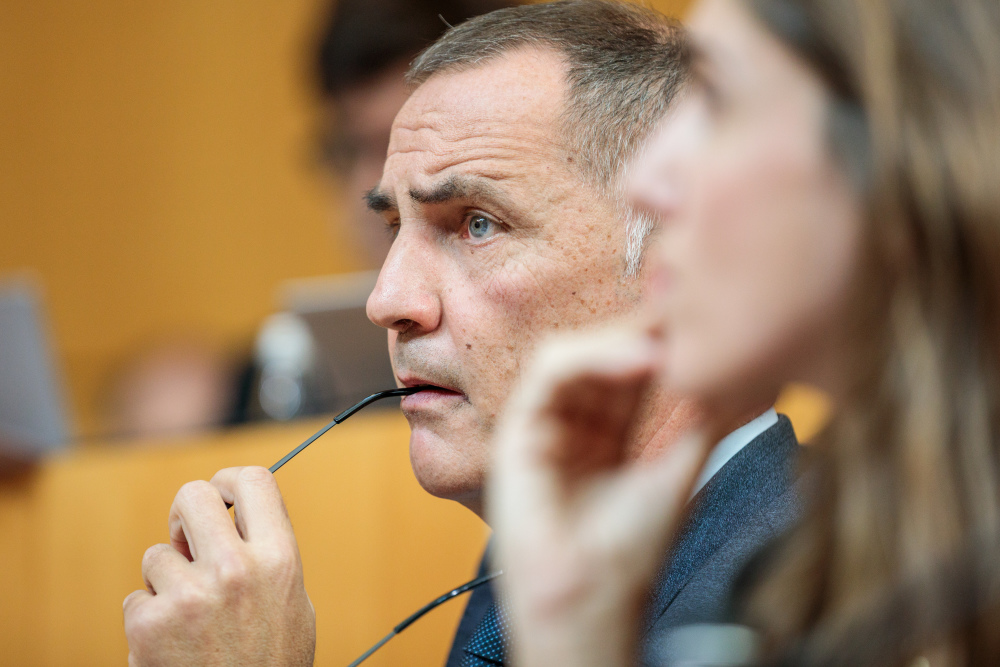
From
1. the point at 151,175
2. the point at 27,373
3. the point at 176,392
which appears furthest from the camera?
the point at 151,175

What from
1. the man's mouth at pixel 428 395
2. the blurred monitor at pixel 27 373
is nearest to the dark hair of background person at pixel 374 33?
the blurred monitor at pixel 27 373

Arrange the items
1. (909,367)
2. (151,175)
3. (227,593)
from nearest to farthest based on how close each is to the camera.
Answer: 1. (909,367)
2. (227,593)
3. (151,175)

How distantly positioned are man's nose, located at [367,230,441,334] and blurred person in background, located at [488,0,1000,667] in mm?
522

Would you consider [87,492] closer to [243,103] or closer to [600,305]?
[600,305]

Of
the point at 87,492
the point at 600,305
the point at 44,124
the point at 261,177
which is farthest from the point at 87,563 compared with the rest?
the point at 44,124

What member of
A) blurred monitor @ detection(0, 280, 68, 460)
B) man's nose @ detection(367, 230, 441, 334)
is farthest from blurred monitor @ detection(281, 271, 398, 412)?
man's nose @ detection(367, 230, 441, 334)

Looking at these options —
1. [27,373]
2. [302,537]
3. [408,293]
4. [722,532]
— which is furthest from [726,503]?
[27,373]

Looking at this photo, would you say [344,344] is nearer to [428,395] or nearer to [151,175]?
[428,395]

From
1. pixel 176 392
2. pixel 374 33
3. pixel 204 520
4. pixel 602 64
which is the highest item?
pixel 374 33

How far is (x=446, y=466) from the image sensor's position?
3.28 ft

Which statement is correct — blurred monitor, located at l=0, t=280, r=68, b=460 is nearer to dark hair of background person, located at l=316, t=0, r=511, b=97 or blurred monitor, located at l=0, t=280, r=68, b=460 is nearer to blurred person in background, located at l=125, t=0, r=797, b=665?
dark hair of background person, located at l=316, t=0, r=511, b=97

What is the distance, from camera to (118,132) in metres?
3.89

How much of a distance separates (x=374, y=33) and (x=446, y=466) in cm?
132

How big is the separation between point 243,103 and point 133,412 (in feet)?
5.40
